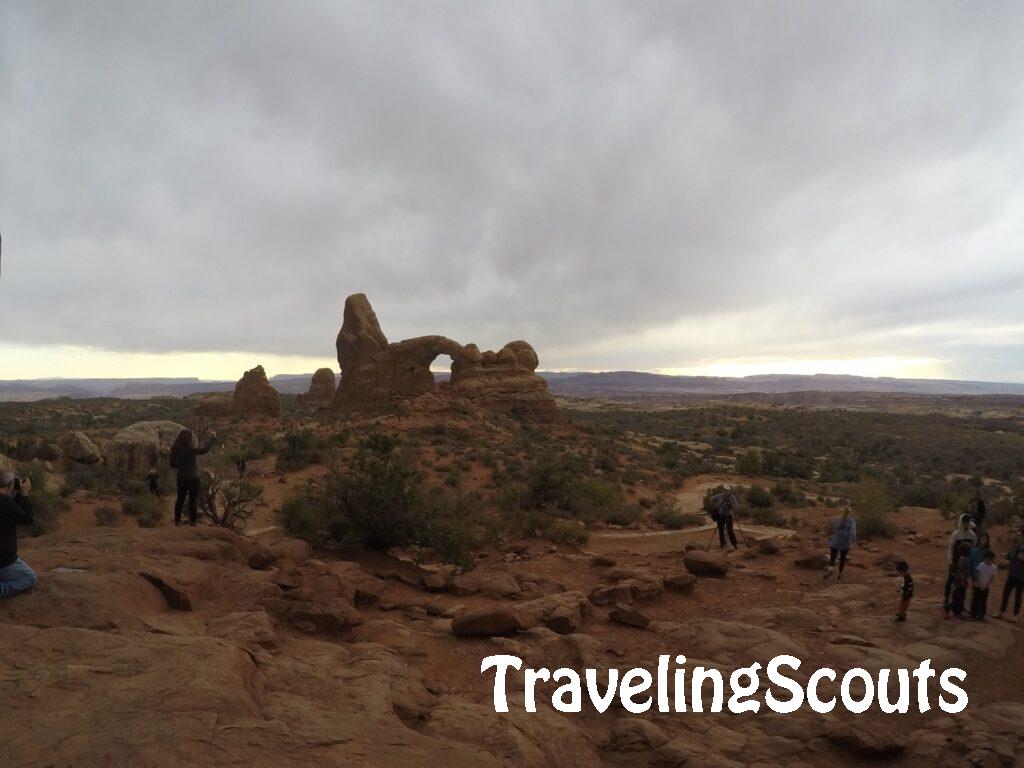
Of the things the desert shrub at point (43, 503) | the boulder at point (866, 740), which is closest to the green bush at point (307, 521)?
the desert shrub at point (43, 503)

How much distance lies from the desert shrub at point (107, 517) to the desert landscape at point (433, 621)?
51 millimetres

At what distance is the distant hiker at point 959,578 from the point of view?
8094 millimetres

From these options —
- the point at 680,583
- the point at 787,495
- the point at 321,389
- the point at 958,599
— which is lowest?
the point at 787,495

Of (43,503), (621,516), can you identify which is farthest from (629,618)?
(43,503)

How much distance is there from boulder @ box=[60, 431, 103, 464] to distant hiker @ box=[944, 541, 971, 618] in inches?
884

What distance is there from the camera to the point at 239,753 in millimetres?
3107

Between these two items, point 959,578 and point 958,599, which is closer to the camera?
point 959,578

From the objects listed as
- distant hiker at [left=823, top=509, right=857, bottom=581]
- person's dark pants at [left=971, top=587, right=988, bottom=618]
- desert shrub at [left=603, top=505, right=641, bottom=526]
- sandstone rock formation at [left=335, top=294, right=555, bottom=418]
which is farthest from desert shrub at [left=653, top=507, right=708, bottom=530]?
sandstone rock formation at [left=335, top=294, right=555, bottom=418]

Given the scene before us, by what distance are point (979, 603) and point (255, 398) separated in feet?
134

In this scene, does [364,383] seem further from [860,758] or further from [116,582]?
[860,758]

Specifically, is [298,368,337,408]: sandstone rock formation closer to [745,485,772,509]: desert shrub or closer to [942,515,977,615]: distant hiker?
[745,485,772,509]: desert shrub

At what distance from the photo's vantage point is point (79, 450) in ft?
61.2

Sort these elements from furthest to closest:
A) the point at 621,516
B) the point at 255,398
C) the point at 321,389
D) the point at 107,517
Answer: the point at 321,389 < the point at 255,398 < the point at 621,516 < the point at 107,517

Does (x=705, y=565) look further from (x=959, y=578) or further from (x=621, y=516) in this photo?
(x=621, y=516)
